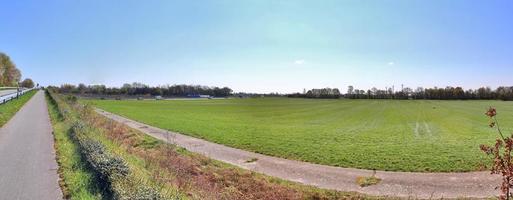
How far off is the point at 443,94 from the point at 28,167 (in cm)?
18174

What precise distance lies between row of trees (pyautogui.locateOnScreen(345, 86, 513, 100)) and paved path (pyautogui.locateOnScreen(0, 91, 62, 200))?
168 meters

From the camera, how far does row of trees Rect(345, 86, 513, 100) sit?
16500 centimetres

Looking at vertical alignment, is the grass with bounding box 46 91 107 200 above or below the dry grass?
above

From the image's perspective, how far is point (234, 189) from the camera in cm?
1385

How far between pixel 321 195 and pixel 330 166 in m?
6.18

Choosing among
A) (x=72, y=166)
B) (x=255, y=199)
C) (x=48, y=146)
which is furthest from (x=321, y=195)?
(x=48, y=146)

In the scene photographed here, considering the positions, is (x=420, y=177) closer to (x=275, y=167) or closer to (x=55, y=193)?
(x=275, y=167)

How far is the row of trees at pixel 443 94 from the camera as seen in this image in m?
165

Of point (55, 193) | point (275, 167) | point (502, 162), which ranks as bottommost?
point (275, 167)

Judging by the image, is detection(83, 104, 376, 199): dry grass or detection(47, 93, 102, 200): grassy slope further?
detection(83, 104, 376, 199): dry grass

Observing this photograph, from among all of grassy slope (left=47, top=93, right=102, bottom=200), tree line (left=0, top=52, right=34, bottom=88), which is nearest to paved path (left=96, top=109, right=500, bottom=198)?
grassy slope (left=47, top=93, right=102, bottom=200)

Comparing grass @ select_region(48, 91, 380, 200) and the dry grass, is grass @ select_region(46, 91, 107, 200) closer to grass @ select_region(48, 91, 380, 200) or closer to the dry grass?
grass @ select_region(48, 91, 380, 200)

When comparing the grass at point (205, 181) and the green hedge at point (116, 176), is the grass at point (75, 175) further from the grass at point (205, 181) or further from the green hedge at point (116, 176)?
the green hedge at point (116, 176)

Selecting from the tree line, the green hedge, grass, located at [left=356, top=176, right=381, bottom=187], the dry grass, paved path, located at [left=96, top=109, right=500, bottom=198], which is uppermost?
A: the tree line
